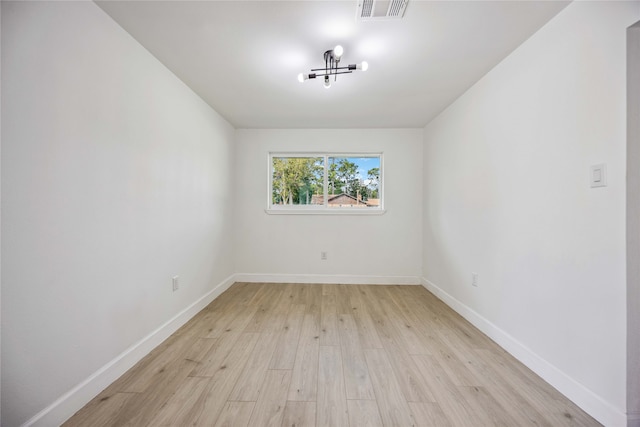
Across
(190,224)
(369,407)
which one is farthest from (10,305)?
(369,407)

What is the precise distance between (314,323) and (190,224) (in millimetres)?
1576

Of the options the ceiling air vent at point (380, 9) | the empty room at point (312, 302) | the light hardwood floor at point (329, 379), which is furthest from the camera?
the ceiling air vent at point (380, 9)

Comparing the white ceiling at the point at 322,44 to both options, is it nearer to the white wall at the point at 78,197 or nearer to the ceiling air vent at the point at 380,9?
the ceiling air vent at the point at 380,9

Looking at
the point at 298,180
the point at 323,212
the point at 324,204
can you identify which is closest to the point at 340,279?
the point at 323,212

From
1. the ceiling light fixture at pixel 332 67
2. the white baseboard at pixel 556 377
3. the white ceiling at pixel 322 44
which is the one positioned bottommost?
the white baseboard at pixel 556 377

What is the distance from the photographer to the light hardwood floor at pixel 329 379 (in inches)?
52.8

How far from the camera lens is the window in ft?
13.0

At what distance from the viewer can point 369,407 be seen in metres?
1.41

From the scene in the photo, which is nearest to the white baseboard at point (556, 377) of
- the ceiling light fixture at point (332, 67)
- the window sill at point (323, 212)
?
the window sill at point (323, 212)

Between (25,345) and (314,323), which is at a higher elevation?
(25,345)

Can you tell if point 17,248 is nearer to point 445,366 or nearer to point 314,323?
point 314,323

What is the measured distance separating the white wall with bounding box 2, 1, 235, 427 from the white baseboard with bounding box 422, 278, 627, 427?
2750mm

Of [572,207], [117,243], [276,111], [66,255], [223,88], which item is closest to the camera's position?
[66,255]

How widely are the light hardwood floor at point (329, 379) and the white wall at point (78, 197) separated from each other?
0.33 m
